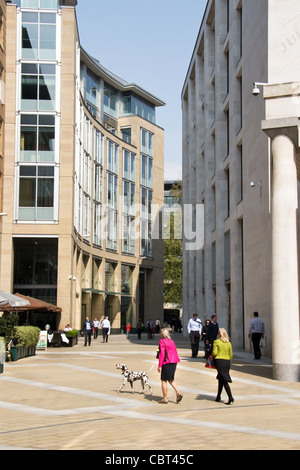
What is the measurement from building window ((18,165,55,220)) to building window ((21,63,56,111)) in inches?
178

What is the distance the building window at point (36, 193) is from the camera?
43938 mm

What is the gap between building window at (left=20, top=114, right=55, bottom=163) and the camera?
146 feet

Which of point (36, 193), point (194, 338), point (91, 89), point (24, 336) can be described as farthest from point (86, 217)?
point (194, 338)

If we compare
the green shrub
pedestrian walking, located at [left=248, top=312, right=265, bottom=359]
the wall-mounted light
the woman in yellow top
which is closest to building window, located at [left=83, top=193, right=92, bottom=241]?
the green shrub

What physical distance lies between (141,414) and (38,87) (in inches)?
1473

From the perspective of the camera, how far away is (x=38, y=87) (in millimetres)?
44906

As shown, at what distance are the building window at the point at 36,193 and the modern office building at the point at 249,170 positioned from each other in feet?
36.3

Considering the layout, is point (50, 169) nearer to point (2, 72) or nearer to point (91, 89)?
point (2, 72)

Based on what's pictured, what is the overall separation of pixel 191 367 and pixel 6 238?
26.0 meters

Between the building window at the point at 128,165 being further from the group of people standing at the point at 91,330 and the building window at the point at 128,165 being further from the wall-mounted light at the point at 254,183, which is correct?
the wall-mounted light at the point at 254,183

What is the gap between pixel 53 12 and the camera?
45438 mm

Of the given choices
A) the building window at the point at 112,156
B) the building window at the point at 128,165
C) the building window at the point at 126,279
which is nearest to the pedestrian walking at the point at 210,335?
the building window at the point at 112,156
